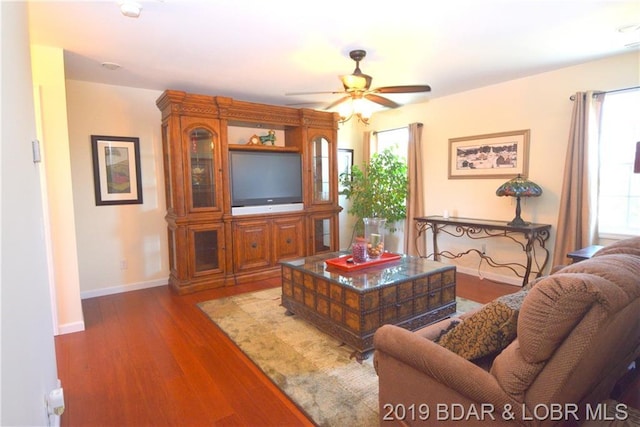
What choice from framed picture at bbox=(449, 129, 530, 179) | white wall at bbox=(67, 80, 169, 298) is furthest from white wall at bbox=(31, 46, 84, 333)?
framed picture at bbox=(449, 129, 530, 179)

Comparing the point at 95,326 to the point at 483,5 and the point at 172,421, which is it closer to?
the point at 172,421

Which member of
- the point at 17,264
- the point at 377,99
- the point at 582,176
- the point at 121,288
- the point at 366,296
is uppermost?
the point at 377,99

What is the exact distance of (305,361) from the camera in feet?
8.06

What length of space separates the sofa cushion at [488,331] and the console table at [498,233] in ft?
8.33

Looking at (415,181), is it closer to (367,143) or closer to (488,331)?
(367,143)

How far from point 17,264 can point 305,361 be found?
1.83 meters

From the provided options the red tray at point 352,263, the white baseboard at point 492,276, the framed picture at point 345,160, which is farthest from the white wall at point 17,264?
the framed picture at point 345,160

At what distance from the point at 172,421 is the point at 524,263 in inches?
154

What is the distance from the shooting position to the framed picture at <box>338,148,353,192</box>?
584cm

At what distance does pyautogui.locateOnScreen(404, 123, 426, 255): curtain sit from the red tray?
1.97 metres

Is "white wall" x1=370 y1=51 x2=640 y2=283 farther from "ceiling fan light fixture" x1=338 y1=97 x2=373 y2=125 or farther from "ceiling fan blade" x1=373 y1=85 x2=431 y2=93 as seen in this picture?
"ceiling fan light fixture" x1=338 y1=97 x2=373 y2=125

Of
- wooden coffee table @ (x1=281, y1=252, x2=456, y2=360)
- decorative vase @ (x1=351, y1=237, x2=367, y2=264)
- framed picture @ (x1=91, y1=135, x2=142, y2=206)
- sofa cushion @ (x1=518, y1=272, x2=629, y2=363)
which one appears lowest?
wooden coffee table @ (x1=281, y1=252, x2=456, y2=360)

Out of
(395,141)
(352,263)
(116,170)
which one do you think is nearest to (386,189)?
(395,141)

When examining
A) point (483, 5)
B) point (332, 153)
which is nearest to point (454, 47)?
point (483, 5)
